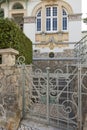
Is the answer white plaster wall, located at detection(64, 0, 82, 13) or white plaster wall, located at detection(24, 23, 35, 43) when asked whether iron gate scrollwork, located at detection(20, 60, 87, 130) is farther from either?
white plaster wall, located at detection(64, 0, 82, 13)

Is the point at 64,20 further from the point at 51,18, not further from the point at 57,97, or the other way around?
the point at 57,97

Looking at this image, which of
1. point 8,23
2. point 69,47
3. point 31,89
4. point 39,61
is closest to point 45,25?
point 69,47

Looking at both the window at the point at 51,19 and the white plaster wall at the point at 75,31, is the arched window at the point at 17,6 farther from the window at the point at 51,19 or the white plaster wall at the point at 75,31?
the white plaster wall at the point at 75,31

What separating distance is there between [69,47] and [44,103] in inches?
504

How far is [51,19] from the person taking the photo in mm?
20078

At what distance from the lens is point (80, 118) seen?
18.2 ft

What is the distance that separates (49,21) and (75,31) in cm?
236

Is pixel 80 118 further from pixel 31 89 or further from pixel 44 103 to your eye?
pixel 31 89

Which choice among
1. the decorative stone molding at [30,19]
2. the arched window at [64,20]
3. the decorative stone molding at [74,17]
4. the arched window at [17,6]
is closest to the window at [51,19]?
the arched window at [64,20]

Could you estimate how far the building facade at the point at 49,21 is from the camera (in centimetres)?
1903

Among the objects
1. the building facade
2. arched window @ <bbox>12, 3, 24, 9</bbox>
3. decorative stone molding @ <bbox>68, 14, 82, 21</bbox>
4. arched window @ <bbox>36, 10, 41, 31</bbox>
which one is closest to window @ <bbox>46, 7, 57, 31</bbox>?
the building facade

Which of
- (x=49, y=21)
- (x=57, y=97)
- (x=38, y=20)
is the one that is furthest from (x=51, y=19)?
(x=57, y=97)

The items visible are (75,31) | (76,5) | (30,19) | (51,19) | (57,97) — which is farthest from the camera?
(51,19)

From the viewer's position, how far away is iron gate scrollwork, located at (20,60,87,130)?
573 cm
